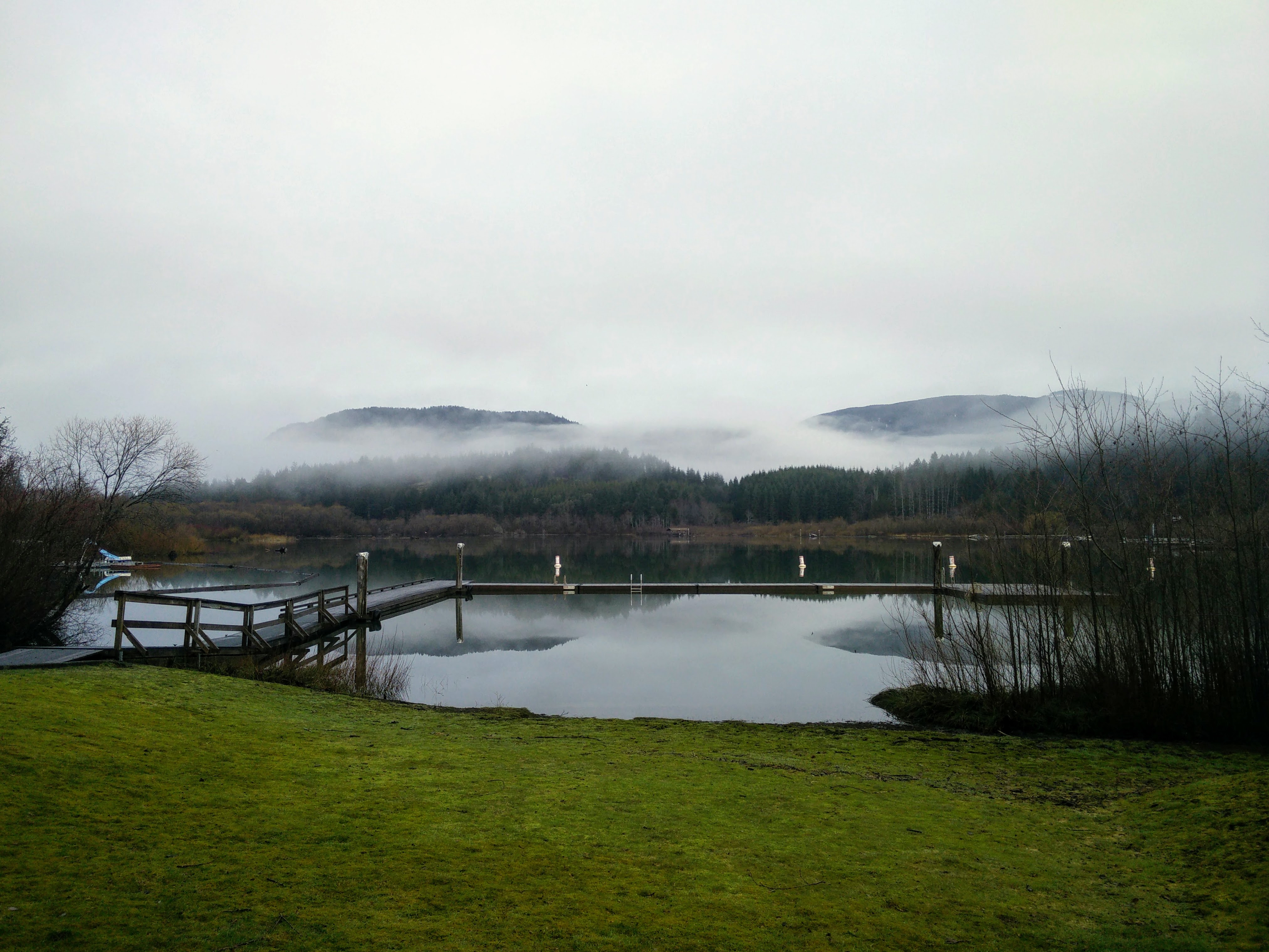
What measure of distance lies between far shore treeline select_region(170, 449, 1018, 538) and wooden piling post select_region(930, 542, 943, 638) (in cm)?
5751

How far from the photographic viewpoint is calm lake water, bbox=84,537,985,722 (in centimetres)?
1380

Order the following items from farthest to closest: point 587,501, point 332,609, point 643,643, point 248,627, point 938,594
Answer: point 587,501 < point 332,609 < point 938,594 < point 643,643 < point 248,627

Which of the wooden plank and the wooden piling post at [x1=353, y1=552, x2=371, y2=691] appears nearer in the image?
the wooden plank

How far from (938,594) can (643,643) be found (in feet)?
30.1

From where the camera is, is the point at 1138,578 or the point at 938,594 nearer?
the point at 1138,578

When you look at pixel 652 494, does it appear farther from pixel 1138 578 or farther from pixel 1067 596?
pixel 1138 578

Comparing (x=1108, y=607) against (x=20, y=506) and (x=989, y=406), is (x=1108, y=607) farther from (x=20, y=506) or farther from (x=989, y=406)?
(x=20, y=506)

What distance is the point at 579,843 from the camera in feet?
15.2

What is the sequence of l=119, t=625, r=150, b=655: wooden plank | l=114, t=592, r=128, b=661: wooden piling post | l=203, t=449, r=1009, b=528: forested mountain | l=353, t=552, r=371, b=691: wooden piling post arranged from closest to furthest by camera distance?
l=114, t=592, r=128, b=661: wooden piling post
l=119, t=625, r=150, b=655: wooden plank
l=353, t=552, r=371, b=691: wooden piling post
l=203, t=449, r=1009, b=528: forested mountain

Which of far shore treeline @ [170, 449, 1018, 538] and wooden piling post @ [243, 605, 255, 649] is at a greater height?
far shore treeline @ [170, 449, 1018, 538]

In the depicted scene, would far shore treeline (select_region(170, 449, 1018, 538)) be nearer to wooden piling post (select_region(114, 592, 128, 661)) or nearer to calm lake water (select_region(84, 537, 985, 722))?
calm lake water (select_region(84, 537, 985, 722))

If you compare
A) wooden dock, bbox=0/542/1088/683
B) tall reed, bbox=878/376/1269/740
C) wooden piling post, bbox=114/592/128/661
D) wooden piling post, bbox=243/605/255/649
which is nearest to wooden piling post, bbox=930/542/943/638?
wooden dock, bbox=0/542/1088/683

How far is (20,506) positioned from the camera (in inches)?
496

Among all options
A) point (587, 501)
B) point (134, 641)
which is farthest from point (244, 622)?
point (587, 501)
